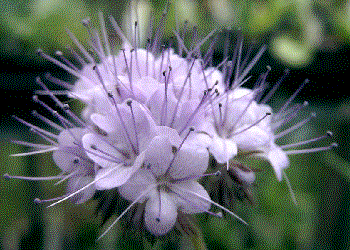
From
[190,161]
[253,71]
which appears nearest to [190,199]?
[190,161]

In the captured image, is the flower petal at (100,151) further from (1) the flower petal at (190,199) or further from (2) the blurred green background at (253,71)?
(2) the blurred green background at (253,71)

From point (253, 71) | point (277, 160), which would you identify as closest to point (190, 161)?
point (277, 160)

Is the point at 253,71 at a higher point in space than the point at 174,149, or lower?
lower

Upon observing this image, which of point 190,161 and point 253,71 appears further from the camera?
point 253,71

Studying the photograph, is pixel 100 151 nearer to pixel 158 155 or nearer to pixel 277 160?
pixel 158 155

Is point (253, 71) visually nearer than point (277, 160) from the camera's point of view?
No

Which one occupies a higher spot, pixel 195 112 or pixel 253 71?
pixel 195 112

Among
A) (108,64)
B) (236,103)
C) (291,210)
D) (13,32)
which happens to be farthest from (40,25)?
(291,210)

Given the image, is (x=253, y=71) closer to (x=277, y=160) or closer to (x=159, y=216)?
(x=277, y=160)
